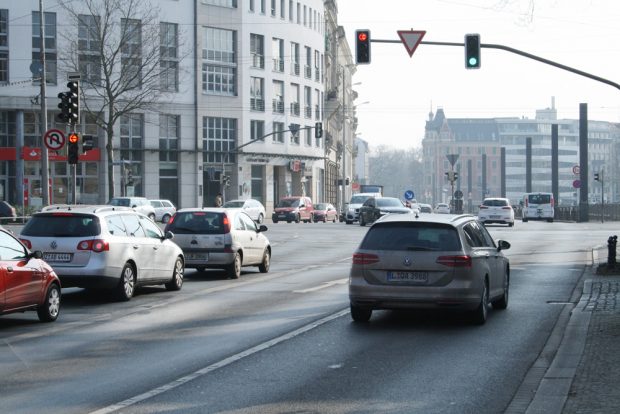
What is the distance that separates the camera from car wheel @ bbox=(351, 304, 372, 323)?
47.3 ft

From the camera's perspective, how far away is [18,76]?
229 ft

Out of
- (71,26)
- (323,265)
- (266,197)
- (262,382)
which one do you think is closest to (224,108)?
(266,197)

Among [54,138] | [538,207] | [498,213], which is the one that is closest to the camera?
[54,138]

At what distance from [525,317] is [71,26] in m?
59.4

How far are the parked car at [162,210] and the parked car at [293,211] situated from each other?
22.0 feet

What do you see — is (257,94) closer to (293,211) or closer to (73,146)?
(293,211)

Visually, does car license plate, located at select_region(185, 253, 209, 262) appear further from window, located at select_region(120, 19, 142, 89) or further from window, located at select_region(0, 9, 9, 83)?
window, located at select_region(0, 9, 9, 83)

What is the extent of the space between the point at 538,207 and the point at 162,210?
91.6 feet

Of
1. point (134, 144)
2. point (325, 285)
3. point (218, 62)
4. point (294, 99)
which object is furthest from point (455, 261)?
point (294, 99)

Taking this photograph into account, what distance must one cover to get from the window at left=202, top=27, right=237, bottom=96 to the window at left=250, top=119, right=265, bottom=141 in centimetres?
308

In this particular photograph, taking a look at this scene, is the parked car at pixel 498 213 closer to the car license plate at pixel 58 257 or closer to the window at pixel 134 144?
the window at pixel 134 144

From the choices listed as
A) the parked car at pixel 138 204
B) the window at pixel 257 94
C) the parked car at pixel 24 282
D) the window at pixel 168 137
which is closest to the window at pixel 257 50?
the window at pixel 257 94

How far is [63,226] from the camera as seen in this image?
17219 mm

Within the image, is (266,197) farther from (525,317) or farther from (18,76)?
(525,317)
